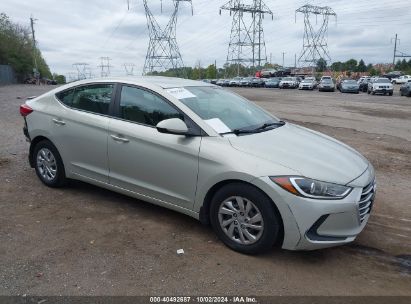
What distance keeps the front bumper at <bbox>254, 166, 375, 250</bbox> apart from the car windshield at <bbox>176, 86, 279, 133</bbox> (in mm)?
980

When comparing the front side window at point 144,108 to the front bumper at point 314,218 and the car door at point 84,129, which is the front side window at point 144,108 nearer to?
the car door at point 84,129

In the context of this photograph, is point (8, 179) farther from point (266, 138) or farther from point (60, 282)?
point (266, 138)

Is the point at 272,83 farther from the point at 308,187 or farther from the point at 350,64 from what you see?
the point at 350,64

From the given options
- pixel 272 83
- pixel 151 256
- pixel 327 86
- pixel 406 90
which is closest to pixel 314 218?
pixel 151 256

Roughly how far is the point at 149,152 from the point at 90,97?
1.35m

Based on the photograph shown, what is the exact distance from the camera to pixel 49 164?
5785 mm

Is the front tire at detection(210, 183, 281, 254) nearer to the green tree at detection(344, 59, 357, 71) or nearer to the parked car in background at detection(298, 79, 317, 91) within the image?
the parked car in background at detection(298, 79, 317, 91)

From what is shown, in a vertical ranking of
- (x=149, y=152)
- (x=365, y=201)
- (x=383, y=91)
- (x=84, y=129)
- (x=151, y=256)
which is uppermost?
(x=84, y=129)

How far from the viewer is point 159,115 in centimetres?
468

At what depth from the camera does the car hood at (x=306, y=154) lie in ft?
12.5

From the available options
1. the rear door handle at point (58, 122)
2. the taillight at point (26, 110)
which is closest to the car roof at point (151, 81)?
the rear door handle at point (58, 122)

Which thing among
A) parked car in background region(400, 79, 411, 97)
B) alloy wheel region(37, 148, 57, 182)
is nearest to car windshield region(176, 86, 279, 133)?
alloy wheel region(37, 148, 57, 182)

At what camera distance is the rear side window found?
17.0 ft

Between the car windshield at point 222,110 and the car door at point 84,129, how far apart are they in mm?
1063
